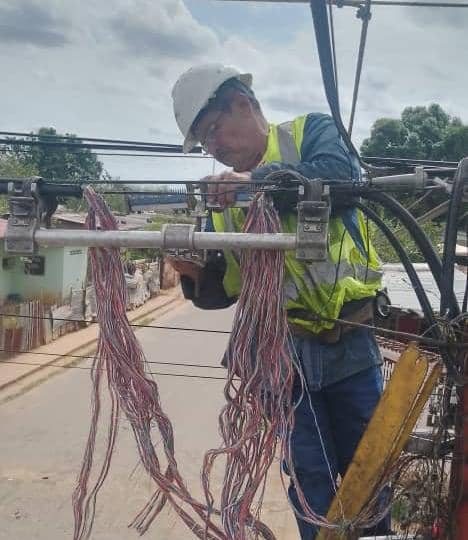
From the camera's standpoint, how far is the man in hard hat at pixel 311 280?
2.81 meters

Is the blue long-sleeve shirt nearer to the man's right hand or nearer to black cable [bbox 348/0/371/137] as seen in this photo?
black cable [bbox 348/0/371/137]

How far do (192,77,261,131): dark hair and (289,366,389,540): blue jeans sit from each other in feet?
4.04

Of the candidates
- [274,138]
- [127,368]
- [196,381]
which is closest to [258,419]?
[127,368]

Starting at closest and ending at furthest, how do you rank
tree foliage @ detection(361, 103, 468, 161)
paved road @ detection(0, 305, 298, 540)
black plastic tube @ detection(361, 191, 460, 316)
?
black plastic tube @ detection(361, 191, 460, 316)
paved road @ detection(0, 305, 298, 540)
tree foliage @ detection(361, 103, 468, 161)

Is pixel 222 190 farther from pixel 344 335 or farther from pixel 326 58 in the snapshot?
pixel 344 335

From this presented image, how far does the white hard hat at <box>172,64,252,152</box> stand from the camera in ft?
9.11

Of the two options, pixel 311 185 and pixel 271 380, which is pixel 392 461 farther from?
pixel 311 185

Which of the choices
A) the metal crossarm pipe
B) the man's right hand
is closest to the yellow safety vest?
the man's right hand

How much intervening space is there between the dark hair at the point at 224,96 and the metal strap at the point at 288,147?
0.21 m

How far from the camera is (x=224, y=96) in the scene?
2.85 m

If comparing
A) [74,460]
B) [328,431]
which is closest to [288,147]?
[328,431]

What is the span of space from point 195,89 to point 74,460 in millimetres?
7236

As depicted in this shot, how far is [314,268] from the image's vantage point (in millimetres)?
2846

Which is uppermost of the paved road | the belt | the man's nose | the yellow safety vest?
the man's nose
